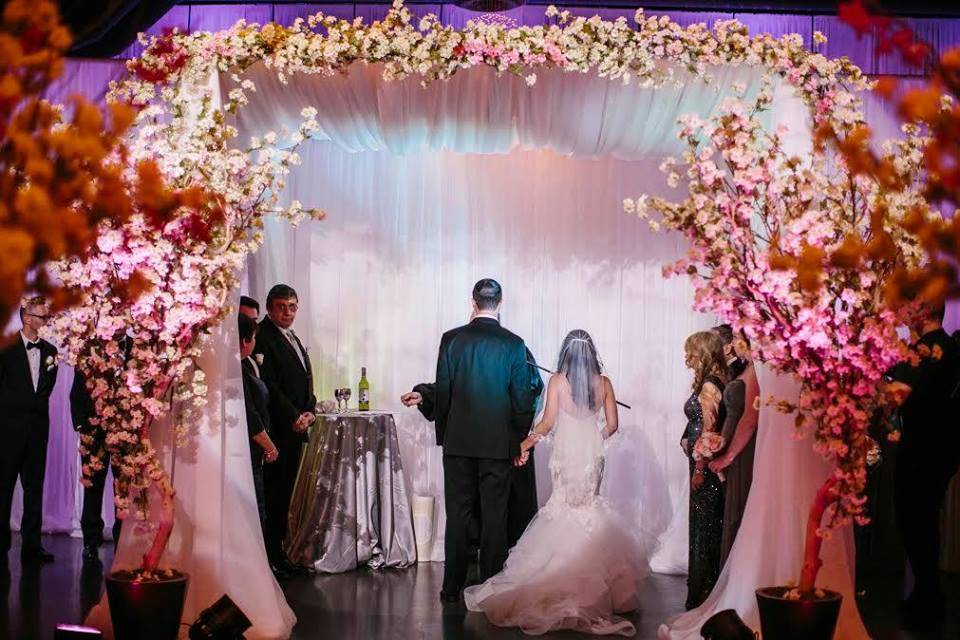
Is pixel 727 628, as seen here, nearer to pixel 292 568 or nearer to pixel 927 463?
pixel 927 463

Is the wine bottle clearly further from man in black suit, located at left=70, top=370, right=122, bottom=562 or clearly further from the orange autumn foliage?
the orange autumn foliage

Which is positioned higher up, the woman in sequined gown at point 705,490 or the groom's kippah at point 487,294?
the groom's kippah at point 487,294

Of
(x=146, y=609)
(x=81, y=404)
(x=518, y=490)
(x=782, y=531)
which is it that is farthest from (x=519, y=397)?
(x=81, y=404)

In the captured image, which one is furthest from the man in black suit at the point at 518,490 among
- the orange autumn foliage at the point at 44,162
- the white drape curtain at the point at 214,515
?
the orange autumn foliage at the point at 44,162

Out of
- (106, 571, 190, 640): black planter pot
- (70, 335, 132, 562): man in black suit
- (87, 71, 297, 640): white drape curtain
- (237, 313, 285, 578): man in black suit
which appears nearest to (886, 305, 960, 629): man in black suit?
(87, 71, 297, 640): white drape curtain

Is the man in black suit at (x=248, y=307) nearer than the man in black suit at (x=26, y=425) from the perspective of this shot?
Yes

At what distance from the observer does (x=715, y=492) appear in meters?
5.93

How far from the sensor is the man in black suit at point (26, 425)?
7102mm

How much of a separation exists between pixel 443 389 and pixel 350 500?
124 cm

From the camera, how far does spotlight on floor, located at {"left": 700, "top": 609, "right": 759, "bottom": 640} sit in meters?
4.40

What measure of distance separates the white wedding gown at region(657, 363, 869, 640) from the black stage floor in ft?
1.40

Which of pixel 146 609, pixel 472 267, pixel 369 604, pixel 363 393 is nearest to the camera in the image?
pixel 146 609

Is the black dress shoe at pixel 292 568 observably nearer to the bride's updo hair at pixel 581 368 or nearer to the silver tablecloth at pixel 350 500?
the silver tablecloth at pixel 350 500

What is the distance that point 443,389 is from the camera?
641 cm
